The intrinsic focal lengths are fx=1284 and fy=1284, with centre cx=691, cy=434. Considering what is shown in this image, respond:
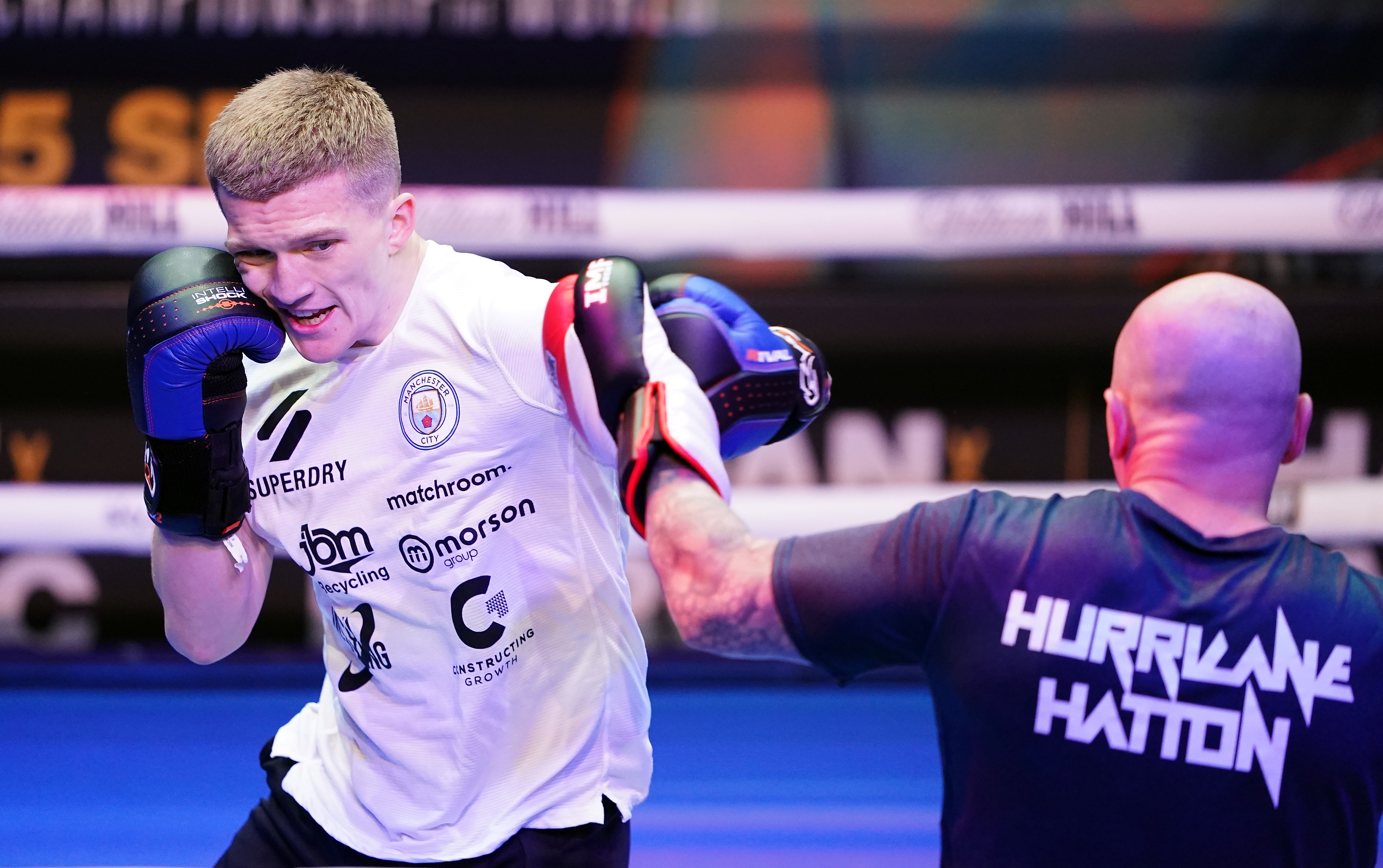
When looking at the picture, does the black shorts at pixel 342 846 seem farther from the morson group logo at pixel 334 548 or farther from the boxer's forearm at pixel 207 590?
the morson group logo at pixel 334 548

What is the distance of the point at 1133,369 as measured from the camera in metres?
1.36

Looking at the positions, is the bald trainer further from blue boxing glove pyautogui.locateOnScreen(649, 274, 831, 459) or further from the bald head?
blue boxing glove pyautogui.locateOnScreen(649, 274, 831, 459)

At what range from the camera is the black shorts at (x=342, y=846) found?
1.76 meters

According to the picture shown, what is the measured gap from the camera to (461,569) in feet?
5.79

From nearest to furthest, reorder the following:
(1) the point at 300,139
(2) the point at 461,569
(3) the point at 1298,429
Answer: (3) the point at 1298,429, (1) the point at 300,139, (2) the point at 461,569

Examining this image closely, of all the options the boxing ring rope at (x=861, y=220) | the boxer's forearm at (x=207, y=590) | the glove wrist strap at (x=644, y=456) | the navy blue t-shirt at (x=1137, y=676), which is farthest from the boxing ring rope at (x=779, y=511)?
the navy blue t-shirt at (x=1137, y=676)

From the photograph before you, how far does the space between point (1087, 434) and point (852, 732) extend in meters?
1.39

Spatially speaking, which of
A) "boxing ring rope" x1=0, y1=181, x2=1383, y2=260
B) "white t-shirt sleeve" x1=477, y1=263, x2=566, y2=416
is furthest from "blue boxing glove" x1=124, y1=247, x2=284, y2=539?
"boxing ring rope" x1=0, y1=181, x2=1383, y2=260

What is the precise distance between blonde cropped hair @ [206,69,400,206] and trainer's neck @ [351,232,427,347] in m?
0.09

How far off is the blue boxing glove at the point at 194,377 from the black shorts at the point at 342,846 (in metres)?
0.43

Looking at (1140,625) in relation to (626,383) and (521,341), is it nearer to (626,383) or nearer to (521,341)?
(626,383)

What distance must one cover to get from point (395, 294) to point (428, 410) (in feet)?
0.58

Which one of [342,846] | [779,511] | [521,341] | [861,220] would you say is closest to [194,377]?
[521,341]

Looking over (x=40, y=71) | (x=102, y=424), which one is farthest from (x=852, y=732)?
(x=40, y=71)
